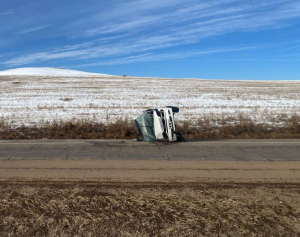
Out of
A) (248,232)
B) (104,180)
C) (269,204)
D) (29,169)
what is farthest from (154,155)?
(248,232)

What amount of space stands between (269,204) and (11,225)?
3823 mm

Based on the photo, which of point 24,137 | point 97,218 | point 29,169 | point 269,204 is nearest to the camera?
point 97,218

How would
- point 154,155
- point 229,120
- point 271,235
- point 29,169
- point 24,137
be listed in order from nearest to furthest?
point 271,235, point 29,169, point 154,155, point 24,137, point 229,120

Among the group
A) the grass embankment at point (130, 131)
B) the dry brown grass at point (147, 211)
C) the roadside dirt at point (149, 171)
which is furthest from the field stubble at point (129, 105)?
the dry brown grass at point (147, 211)

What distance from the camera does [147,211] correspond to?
4969mm

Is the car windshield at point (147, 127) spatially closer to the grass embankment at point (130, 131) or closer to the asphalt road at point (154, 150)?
the asphalt road at point (154, 150)

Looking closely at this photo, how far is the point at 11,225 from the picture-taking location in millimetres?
4500

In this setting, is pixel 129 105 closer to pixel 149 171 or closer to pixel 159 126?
pixel 159 126

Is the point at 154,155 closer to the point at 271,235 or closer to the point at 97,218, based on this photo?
the point at 97,218

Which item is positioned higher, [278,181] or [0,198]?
[0,198]

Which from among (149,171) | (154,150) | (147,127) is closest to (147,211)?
(149,171)

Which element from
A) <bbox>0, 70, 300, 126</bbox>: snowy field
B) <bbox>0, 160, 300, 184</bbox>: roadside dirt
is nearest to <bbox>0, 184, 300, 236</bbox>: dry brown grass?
<bbox>0, 160, 300, 184</bbox>: roadside dirt

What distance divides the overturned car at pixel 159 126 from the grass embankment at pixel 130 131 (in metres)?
1.74

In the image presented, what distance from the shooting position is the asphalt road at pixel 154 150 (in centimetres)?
862
